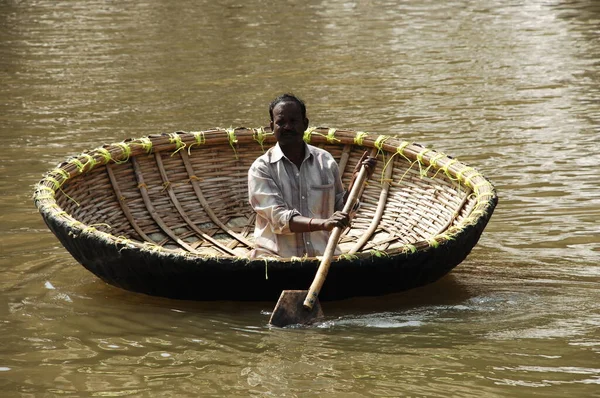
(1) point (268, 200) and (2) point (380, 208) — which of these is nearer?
(1) point (268, 200)

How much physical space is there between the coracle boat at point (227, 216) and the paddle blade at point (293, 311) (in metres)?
0.08

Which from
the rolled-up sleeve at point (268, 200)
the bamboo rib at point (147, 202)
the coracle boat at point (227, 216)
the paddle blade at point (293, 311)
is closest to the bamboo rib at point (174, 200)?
the coracle boat at point (227, 216)

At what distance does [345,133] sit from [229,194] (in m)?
0.81

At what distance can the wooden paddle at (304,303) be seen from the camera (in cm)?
419

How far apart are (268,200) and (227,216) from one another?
1401 millimetres

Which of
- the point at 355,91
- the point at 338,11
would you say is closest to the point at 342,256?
the point at 355,91

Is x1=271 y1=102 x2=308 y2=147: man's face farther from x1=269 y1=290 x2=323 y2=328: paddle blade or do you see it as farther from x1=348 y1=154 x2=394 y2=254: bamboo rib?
x1=348 y1=154 x2=394 y2=254: bamboo rib

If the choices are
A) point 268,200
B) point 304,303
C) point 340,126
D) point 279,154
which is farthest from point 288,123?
point 340,126

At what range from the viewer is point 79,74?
10.7 meters

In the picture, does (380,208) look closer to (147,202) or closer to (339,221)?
(147,202)

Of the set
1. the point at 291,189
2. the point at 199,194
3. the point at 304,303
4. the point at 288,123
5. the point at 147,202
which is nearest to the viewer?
the point at 304,303

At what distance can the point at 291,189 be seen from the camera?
4859 millimetres

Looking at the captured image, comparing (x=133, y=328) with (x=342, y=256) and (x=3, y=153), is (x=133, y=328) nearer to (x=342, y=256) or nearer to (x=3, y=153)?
(x=342, y=256)

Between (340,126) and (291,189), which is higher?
(291,189)
